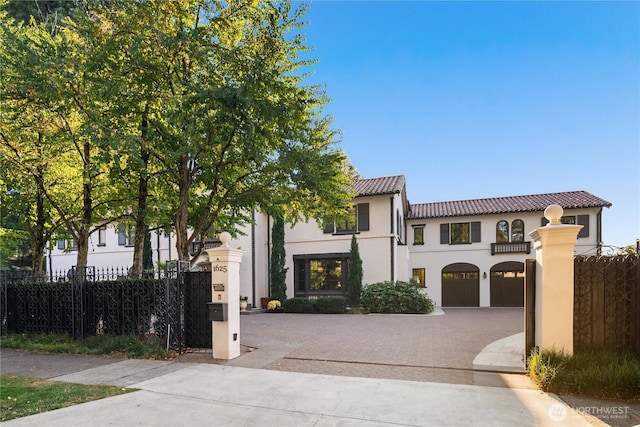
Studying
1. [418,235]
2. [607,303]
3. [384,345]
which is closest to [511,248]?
[418,235]

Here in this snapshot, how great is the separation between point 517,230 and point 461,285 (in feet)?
15.8

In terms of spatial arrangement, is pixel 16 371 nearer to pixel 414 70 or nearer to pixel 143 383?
pixel 143 383

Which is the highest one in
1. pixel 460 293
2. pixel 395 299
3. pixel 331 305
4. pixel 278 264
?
pixel 278 264

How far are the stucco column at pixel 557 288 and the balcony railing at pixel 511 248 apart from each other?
59.7 feet

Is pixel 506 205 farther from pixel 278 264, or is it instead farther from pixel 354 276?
pixel 278 264

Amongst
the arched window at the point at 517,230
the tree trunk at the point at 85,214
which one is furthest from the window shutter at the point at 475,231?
the tree trunk at the point at 85,214

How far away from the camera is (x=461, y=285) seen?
23.7 m

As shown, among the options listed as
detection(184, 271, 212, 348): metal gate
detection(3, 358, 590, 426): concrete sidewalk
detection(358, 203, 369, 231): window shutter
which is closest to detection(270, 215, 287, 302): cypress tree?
detection(358, 203, 369, 231): window shutter

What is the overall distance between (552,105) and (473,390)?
1010cm

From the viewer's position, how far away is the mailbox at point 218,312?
7839 millimetres

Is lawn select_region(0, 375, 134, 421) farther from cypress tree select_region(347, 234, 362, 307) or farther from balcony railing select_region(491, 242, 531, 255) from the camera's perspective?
balcony railing select_region(491, 242, 531, 255)

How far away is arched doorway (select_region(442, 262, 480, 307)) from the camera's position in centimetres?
2341

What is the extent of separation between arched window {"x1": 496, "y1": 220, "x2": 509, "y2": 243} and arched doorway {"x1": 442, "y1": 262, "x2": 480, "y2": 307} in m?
2.33

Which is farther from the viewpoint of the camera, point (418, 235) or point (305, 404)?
point (418, 235)
